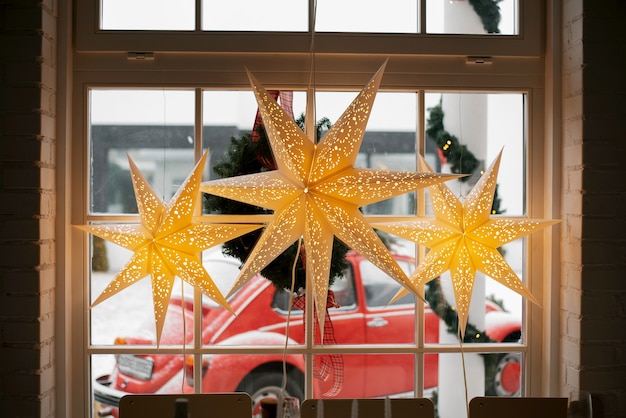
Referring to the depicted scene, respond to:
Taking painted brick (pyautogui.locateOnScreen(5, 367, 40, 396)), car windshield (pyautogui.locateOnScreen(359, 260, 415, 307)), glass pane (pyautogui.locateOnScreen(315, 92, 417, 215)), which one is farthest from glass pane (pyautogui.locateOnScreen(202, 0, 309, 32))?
painted brick (pyautogui.locateOnScreen(5, 367, 40, 396))

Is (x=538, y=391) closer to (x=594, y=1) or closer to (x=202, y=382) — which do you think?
(x=202, y=382)

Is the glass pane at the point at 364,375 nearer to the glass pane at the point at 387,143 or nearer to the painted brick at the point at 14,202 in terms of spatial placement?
the glass pane at the point at 387,143

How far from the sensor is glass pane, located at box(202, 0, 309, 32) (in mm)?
2471

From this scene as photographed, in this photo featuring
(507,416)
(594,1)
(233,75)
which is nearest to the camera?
(507,416)

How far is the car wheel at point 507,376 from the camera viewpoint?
8.30 feet

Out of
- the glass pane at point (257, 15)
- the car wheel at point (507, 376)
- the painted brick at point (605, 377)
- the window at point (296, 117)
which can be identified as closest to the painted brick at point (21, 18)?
the window at point (296, 117)

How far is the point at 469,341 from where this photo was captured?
251 centimetres

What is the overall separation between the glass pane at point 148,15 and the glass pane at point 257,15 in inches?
3.0

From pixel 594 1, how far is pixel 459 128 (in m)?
0.62

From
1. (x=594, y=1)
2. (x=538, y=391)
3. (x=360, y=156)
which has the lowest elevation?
(x=538, y=391)

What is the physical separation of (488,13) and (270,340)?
58.0 inches

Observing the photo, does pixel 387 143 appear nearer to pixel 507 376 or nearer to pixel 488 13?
pixel 488 13

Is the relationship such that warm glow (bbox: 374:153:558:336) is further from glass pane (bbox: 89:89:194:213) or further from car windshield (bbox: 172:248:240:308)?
glass pane (bbox: 89:89:194:213)

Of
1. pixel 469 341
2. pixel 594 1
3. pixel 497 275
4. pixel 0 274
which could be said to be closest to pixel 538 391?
pixel 469 341
